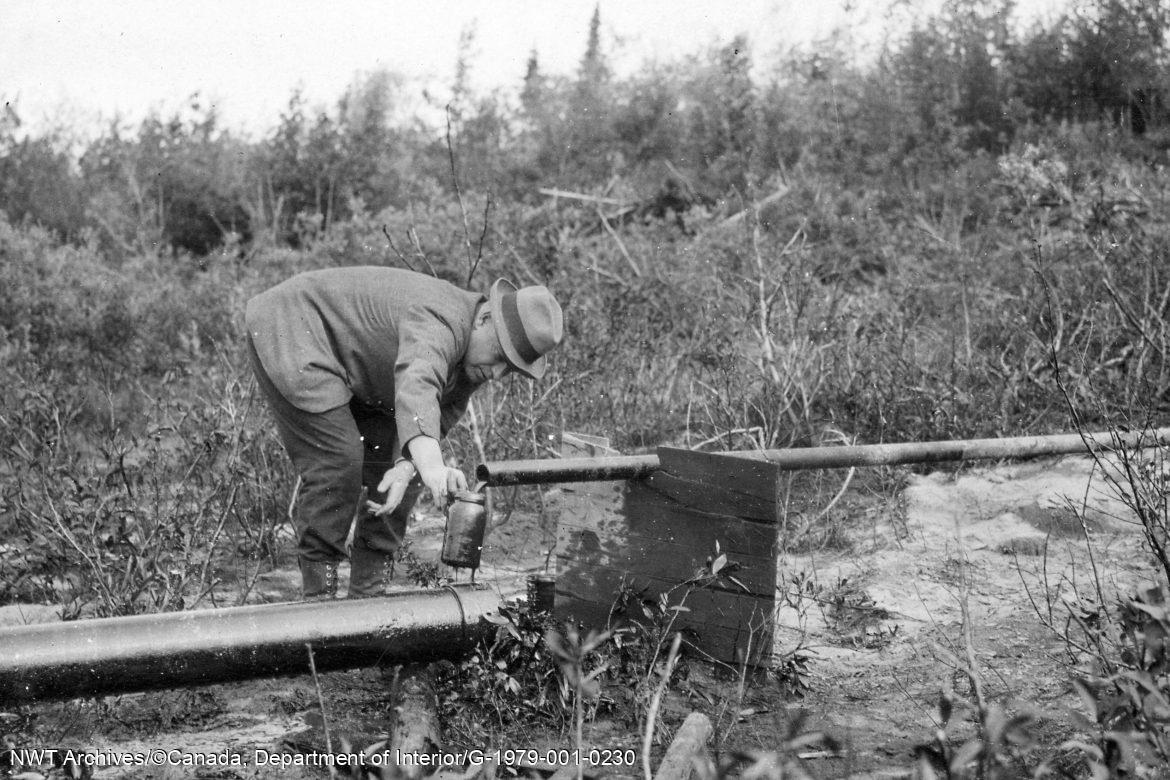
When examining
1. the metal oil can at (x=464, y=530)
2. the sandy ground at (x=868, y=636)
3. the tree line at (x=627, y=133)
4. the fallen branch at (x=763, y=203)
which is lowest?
the sandy ground at (x=868, y=636)

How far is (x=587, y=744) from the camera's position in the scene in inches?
118

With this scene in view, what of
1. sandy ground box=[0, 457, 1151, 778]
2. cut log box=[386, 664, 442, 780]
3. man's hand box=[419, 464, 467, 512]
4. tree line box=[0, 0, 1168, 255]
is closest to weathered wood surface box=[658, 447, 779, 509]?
sandy ground box=[0, 457, 1151, 778]

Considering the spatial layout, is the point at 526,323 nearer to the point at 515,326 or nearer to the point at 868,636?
the point at 515,326

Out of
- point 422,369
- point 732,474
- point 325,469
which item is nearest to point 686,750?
point 732,474

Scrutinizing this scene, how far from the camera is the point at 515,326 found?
3512 mm

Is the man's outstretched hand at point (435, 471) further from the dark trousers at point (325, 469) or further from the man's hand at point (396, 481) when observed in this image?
the dark trousers at point (325, 469)

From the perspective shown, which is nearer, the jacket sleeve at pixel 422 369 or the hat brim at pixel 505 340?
the jacket sleeve at pixel 422 369

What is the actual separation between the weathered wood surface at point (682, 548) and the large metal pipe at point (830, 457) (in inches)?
4.5

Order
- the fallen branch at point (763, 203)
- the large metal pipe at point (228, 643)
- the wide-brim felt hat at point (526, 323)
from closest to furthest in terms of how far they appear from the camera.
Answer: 1. the large metal pipe at point (228, 643)
2. the wide-brim felt hat at point (526, 323)
3. the fallen branch at point (763, 203)

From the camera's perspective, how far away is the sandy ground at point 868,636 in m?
3.00

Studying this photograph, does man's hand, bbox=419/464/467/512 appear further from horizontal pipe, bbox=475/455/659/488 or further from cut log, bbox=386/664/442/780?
cut log, bbox=386/664/442/780

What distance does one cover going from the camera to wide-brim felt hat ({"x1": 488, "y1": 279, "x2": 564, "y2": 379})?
3500 mm

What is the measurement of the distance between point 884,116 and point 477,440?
32.4 feet

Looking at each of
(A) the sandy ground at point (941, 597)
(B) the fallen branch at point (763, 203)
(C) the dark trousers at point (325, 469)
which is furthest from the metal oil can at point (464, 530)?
(B) the fallen branch at point (763, 203)
